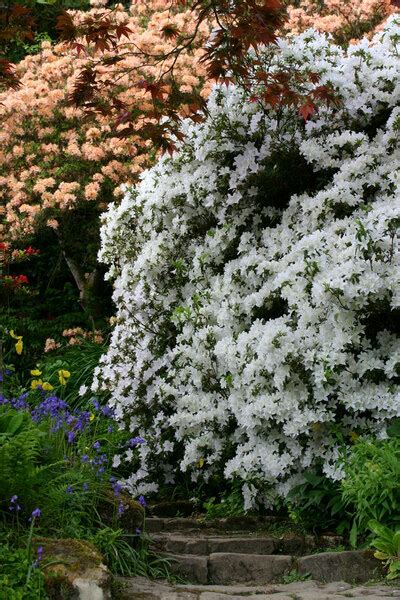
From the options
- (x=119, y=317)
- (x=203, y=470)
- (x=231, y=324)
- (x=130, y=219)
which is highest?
(x=130, y=219)

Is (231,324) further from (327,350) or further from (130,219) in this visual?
(130,219)

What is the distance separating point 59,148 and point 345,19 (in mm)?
4678

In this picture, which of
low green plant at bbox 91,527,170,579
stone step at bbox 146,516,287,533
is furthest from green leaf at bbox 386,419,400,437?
→ low green plant at bbox 91,527,170,579

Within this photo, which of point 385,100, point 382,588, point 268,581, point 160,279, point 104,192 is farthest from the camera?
point 104,192

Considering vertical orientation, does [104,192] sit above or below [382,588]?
above

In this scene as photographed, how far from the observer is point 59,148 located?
11.6 meters

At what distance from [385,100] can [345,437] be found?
2535mm

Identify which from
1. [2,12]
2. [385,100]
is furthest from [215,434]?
[2,12]

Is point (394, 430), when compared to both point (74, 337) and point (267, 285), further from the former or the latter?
point (74, 337)

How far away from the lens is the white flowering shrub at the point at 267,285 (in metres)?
5.48

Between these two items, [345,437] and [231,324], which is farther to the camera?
[231,324]

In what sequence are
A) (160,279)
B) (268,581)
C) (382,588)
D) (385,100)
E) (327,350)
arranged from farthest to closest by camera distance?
(160,279) < (385,100) < (327,350) < (268,581) < (382,588)

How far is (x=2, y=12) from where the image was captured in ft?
16.4

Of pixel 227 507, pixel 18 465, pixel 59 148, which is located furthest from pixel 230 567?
pixel 59 148
